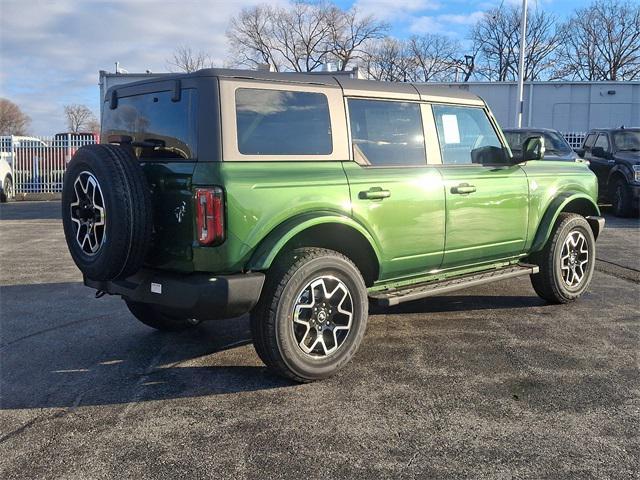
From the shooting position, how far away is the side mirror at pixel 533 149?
16.9ft

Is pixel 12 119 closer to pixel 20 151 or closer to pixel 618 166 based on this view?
pixel 20 151

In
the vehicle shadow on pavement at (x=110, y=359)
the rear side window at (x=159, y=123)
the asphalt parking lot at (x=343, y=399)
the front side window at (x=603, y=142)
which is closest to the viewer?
the asphalt parking lot at (x=343, y=399)

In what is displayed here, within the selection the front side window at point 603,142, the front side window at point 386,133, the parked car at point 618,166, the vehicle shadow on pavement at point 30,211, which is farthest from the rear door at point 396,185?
the vehicle shadow on pavement at point 30,211

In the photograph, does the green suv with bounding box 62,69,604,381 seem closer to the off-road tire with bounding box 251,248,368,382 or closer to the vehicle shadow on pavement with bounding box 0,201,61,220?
the off-road tire with bounding box 251,248,368,382

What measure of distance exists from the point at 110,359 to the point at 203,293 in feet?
4.70

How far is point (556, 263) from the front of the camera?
5570 mm

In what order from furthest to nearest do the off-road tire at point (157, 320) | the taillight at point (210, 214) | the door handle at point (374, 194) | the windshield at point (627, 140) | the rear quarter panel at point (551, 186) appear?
1. the windshield at point (627, 140)
2. the rear quarter panel at point (551, 186)
3. the off-road tire at point (157, 320)
4. the door handle at point (374, 194)
5. the taillight at point (210, 214)

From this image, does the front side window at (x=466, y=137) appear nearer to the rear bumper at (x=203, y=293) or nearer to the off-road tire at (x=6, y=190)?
the rear bumper at (x=203, y=293)

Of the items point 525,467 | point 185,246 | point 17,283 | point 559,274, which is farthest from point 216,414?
point 17,283

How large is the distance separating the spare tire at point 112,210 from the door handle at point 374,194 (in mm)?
1425

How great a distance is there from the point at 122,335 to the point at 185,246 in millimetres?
1837

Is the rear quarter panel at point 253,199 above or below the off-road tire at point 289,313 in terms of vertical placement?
above

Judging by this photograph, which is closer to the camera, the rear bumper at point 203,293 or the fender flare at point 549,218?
the rear bumper at point 203,293

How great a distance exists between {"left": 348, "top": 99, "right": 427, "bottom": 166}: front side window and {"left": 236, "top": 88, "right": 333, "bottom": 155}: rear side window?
291 millimetres
